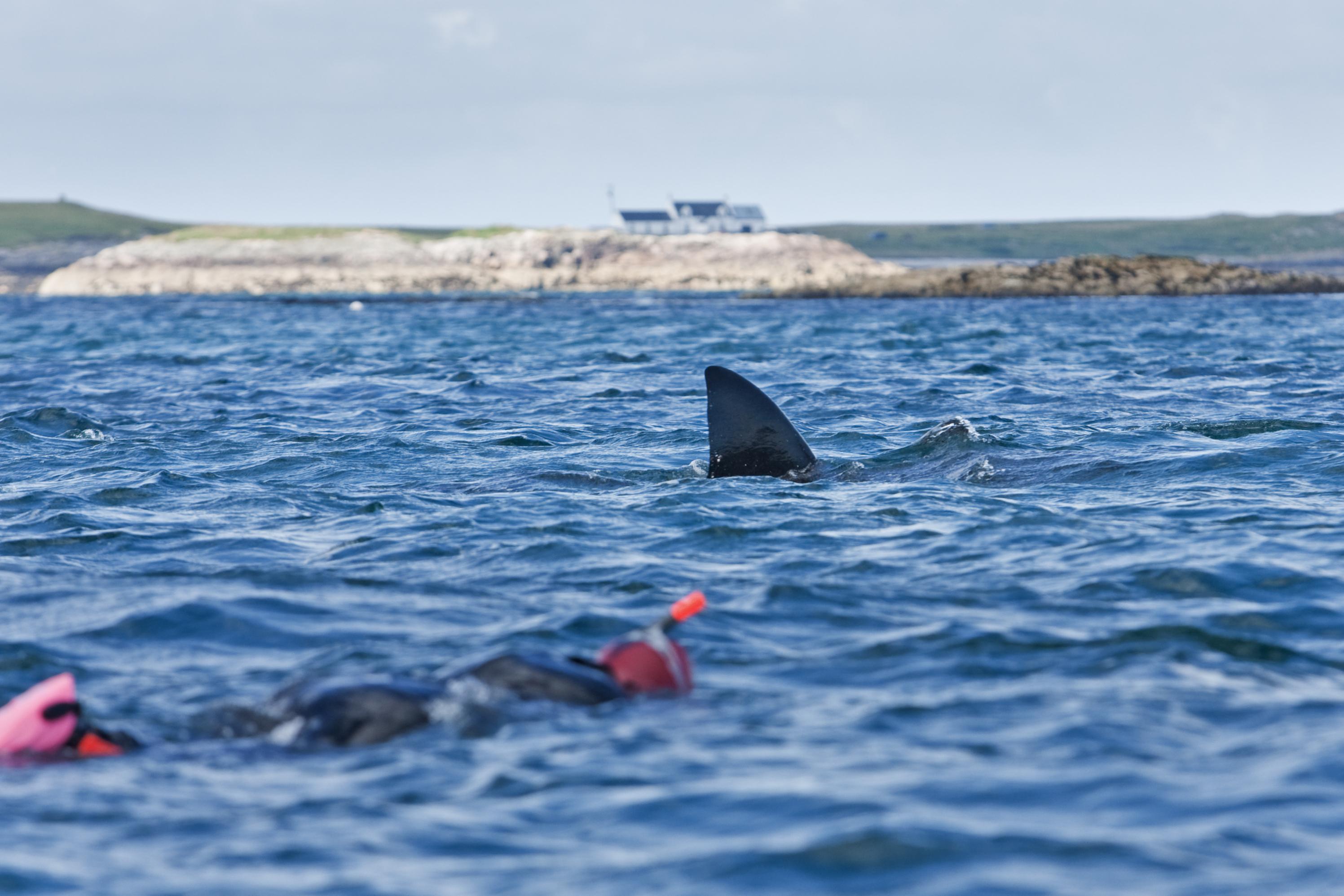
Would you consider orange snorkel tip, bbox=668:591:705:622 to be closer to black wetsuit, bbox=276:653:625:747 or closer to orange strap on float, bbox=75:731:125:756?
black wetsuit, bbox=276:653:625:747

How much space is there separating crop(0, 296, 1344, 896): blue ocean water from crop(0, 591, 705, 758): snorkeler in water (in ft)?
0.56

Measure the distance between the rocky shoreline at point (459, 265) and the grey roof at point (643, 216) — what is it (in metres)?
7.55

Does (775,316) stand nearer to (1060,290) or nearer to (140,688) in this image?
(1060,290)

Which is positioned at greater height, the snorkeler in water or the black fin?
the black fin

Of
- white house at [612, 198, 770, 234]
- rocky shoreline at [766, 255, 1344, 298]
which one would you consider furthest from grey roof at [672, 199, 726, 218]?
rocky shoreline at [766, 255, 1344, 298]

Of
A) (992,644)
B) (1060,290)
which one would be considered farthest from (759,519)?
(1060,290)

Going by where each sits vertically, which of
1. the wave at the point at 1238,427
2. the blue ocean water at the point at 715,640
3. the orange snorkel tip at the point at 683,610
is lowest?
the blue ocean water at the point at 715,640

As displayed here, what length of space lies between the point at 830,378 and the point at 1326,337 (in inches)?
798

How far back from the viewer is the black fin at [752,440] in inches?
589

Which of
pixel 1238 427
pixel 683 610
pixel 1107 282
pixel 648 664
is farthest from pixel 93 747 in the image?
pixel 1107 282

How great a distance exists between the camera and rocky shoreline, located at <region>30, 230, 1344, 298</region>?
15400 cm

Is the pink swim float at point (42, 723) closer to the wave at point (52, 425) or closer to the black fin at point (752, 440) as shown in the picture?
the black fin at point (752, 440)

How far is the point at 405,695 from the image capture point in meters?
7.56

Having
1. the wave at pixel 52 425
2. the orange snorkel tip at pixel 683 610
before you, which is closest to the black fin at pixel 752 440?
the orange snorkel tip at pixel 683 610
